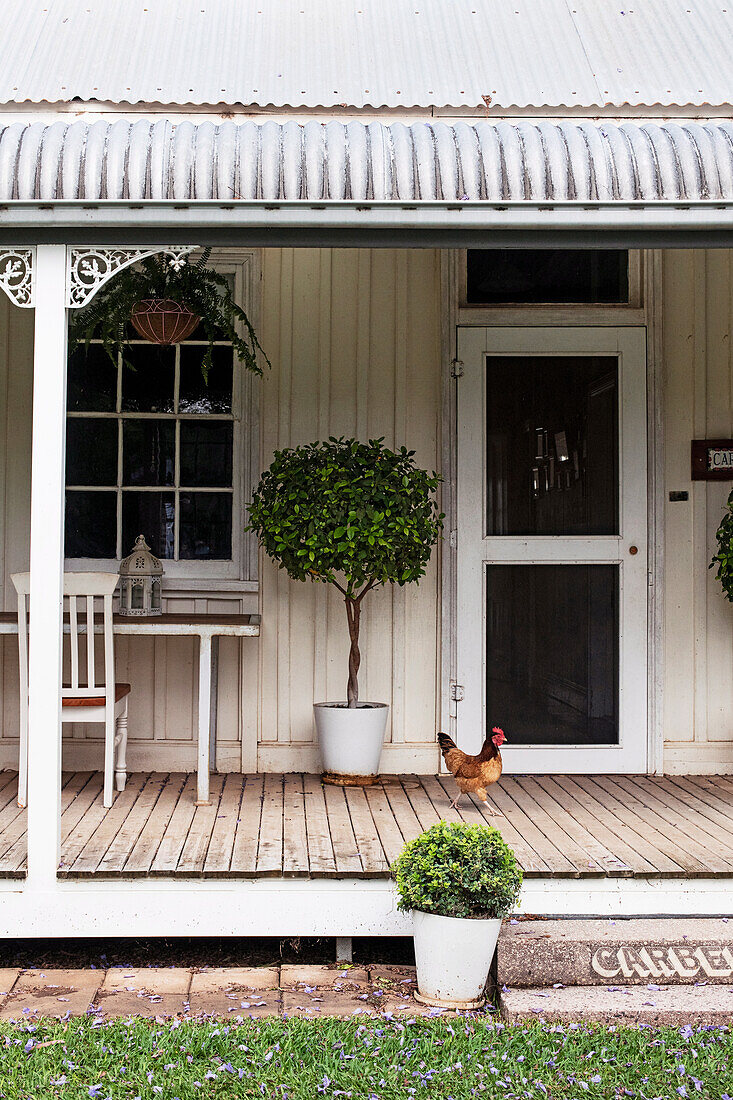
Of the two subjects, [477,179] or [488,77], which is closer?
[477,179]

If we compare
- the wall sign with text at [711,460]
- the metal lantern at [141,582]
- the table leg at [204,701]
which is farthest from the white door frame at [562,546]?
the metal lantern at [141,582]

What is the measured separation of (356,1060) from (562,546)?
9.16 feet

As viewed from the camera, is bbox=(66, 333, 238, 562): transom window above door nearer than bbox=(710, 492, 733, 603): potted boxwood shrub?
No

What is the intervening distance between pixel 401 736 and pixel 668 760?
4.18 ft

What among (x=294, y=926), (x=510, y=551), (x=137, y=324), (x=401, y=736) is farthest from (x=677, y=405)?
(x=294, y=926)

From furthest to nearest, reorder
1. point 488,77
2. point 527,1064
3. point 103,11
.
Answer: point 103,11
point 488,77
point 527,1064

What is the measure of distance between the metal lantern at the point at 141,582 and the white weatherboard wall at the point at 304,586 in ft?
0.69

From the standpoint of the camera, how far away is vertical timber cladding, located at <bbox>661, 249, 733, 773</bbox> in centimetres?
521

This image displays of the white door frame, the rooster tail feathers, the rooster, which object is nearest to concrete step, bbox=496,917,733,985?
the rooster

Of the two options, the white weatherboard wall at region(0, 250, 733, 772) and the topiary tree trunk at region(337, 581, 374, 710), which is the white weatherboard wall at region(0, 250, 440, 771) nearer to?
the white weatherboard wall at region(0, 250, 733, 772)

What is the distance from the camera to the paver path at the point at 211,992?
3.26 metres

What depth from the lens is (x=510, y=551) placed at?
513 cm

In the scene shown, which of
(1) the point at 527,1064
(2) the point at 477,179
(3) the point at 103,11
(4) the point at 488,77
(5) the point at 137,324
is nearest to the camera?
(1) the point at 527,1064

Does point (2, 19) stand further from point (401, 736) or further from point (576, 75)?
point (401, 736)
